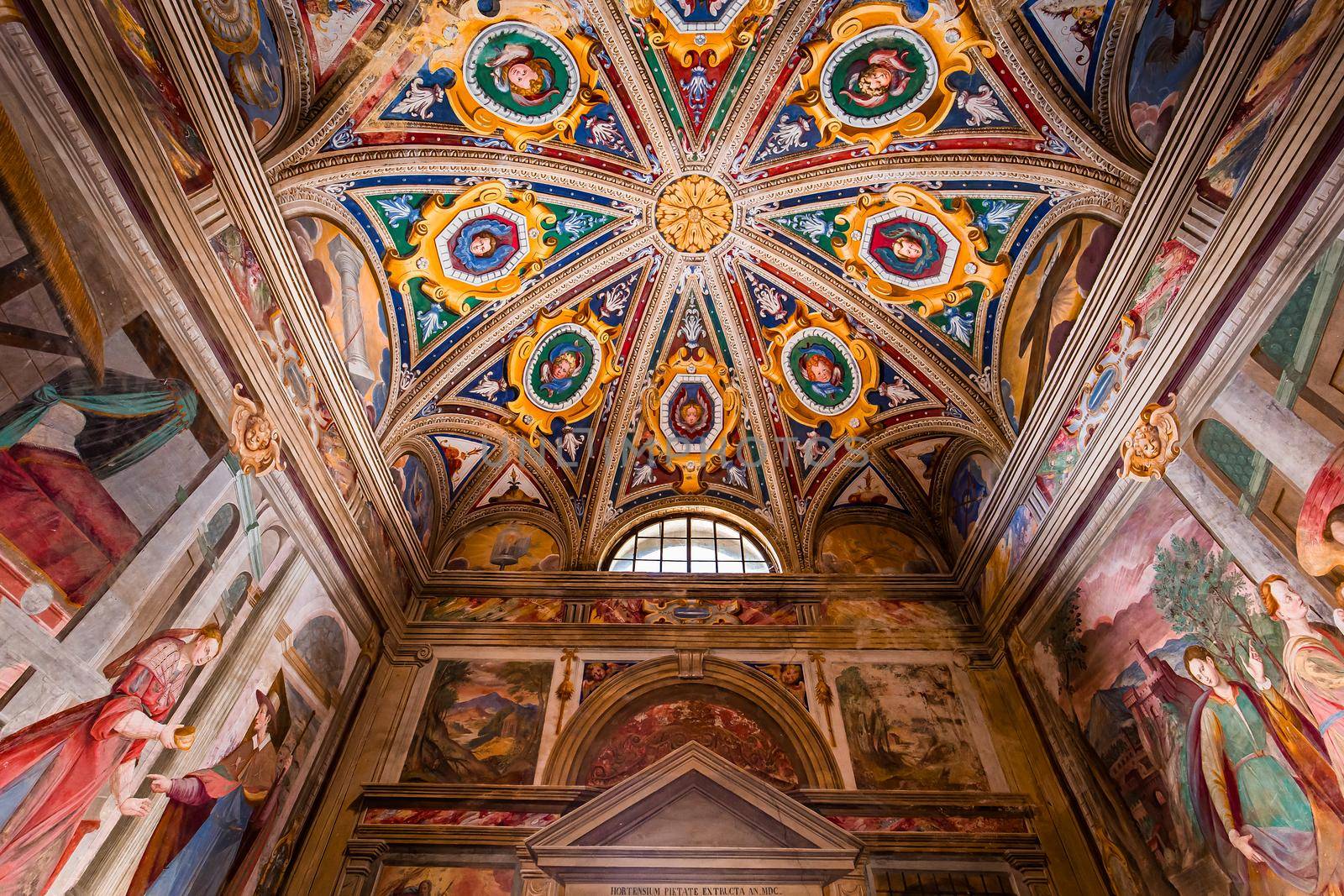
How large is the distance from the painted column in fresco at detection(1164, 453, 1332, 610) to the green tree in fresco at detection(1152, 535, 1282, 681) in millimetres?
160

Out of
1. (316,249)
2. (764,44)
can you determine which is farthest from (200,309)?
(764,44)

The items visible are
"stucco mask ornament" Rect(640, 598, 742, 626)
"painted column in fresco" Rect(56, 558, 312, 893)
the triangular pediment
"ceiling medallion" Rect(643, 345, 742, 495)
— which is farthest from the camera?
"ceiling medallion" Rect(643, 345, 742, 495)

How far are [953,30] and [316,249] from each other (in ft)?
25.4

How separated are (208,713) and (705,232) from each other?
866cm

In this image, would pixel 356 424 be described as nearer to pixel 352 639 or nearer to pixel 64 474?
pixel 352 639

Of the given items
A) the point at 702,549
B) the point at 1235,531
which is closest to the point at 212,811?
the point at 702,549

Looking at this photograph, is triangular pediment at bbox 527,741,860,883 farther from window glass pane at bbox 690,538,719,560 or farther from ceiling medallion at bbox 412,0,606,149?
ceiling medallion at bbox 412,0,606,149

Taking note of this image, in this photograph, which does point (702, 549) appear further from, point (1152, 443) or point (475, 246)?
point (1152, 443)

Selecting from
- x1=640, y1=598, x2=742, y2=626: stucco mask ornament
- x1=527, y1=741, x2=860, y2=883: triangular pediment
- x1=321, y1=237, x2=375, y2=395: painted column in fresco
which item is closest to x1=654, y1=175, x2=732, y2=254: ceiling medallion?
x1=321, y1=237, x2=375, y2=395: painted column in fresco

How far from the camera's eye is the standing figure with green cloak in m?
5.36

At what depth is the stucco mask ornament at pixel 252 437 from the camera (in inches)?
259

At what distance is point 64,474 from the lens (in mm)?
4887

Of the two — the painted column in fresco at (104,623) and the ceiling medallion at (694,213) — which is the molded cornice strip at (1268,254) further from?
the painted column in fresco at (104,623)

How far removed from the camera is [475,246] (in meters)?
10.0
